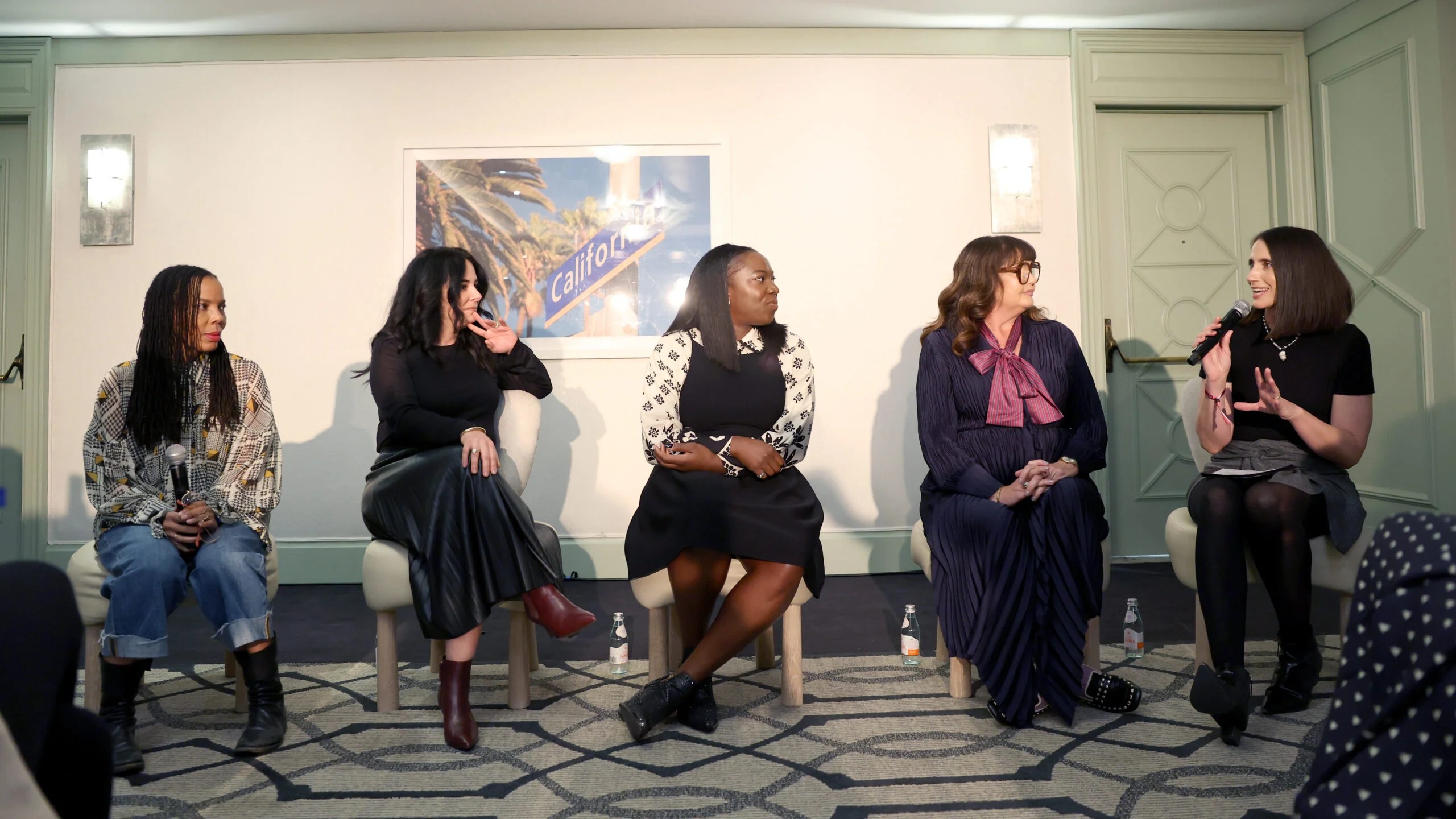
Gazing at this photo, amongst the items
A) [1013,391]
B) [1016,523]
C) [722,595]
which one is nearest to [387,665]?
[722,595]

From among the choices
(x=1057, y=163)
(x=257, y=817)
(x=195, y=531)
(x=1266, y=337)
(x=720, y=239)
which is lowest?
(x=257, y=817)

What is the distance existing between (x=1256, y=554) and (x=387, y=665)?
236 centimetres

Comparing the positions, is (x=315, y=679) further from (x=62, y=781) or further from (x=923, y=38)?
(x=923, y=38)

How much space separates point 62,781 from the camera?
91 centimetres

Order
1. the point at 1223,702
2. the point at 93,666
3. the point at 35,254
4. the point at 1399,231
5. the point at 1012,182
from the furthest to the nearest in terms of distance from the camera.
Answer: the point at 1012,182
the point at 35,254
the point at 1399,231
the point at 93,666
the point at 1223,702

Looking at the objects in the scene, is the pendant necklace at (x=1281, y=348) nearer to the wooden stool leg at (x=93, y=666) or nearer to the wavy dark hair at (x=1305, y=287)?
the wavy dark hair at (x=1305, y=287)

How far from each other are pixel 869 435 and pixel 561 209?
1885mm

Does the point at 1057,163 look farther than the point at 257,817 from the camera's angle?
Yes

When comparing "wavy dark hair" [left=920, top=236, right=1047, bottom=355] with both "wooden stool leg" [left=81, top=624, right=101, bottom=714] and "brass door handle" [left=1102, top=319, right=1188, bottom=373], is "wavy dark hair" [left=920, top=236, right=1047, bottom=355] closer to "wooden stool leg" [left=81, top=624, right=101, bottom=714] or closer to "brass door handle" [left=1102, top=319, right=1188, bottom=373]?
"brass door handle" [left=1102, top=319, right=1188, bottom=373]

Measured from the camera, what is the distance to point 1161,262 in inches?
189

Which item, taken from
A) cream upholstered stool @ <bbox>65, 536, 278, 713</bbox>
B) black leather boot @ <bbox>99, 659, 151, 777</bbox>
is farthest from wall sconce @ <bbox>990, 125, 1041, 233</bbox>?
black leather boot @ <bbox>99, 659, 151, 777</bbox>

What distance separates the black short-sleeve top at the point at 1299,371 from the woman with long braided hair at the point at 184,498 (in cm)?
270

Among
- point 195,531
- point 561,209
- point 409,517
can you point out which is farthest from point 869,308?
point 195,531

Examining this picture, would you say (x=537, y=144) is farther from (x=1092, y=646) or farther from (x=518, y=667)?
(x=1092, y=646)
